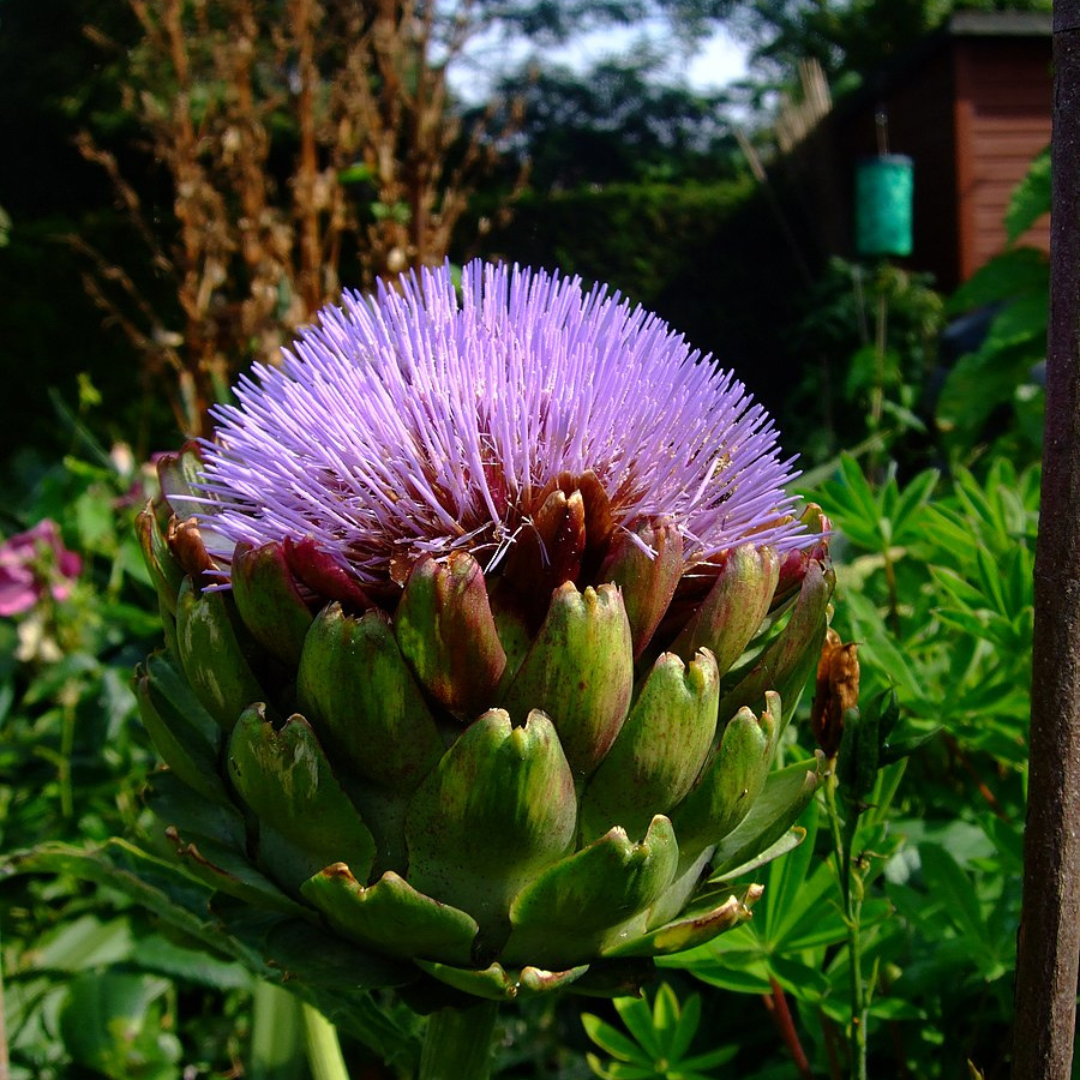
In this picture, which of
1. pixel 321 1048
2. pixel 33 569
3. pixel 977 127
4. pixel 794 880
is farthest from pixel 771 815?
pixel 977 127

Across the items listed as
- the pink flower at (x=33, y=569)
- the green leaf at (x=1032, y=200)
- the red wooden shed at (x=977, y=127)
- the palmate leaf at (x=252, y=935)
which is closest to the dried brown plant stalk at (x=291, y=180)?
the pink flower at (x=33, y=569)

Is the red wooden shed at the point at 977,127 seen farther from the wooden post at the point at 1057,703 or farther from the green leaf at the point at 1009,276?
the wooden post at the point at 1057,703

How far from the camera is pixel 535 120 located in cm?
A: 865

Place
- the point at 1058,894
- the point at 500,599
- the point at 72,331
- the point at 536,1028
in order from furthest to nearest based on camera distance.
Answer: the point at 72,331
the point at 536,1028
the point at 500,599
the point at 1058,894

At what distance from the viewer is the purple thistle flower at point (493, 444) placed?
0.51m

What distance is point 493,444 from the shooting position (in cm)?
53

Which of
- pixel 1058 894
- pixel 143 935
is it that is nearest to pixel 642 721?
pixel 1058 894

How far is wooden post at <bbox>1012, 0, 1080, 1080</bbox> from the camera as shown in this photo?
37 cm

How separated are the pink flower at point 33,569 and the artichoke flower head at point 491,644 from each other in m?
0.82

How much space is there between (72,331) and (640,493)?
5.43 metres

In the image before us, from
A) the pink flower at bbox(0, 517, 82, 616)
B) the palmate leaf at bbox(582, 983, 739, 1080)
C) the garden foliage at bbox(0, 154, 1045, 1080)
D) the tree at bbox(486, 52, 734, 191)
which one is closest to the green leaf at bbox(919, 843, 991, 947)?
the garden foliage at bbox(0, 154, 1045, 1080)

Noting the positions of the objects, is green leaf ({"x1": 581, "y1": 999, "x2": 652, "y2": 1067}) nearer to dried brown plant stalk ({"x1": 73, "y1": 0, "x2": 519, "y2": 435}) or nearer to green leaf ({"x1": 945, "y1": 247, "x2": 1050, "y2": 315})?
dried brown plant stalk ({"x1": 73, "y1": 0, "x2": 519, "y2": 435})

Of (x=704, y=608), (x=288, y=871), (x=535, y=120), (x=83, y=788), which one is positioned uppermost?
(x=535, y=120)

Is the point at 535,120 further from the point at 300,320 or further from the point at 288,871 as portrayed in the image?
the point at 288,871
